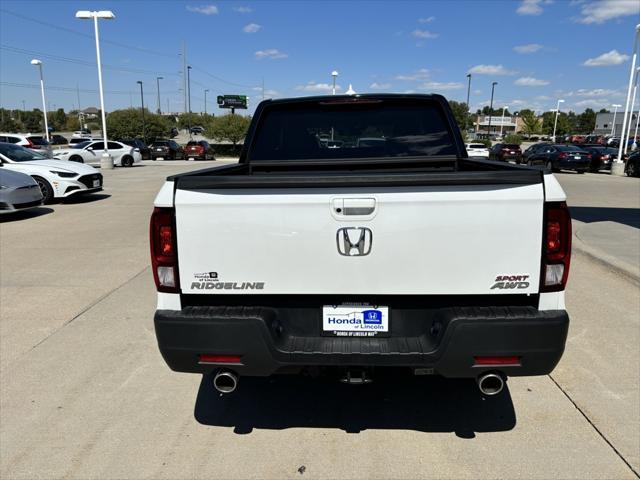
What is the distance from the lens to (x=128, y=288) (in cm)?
602

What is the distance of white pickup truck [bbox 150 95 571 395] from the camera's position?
2.43m

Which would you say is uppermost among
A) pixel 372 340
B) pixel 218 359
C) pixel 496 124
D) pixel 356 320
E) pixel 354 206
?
pixel 496 124

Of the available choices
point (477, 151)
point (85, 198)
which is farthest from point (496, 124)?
point (85, 198)

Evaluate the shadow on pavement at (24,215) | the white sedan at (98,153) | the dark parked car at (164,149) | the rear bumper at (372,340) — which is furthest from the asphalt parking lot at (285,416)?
the dark parked car at (164,149)

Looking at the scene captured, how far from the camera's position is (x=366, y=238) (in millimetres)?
2475

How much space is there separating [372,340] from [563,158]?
87.1 feet

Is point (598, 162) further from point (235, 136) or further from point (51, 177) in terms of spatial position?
point (235, 136)

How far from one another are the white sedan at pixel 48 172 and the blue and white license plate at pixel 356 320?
12053 millimetres

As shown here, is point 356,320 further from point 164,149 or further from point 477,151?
point 164,149

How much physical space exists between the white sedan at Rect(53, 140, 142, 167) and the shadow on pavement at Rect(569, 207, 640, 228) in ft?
73.2

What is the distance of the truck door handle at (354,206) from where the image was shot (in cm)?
244

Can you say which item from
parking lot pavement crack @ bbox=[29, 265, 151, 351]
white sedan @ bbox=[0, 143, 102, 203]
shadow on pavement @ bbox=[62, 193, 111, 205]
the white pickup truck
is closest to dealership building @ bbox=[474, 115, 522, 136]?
shadow on pavement @ bbox=[62, 193, 111, 205]

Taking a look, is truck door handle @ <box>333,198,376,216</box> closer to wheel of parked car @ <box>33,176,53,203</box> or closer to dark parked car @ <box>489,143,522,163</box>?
wheel of parked car @ <box>33,176,53,203</box>

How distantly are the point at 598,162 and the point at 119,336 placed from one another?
28697 millimetres
